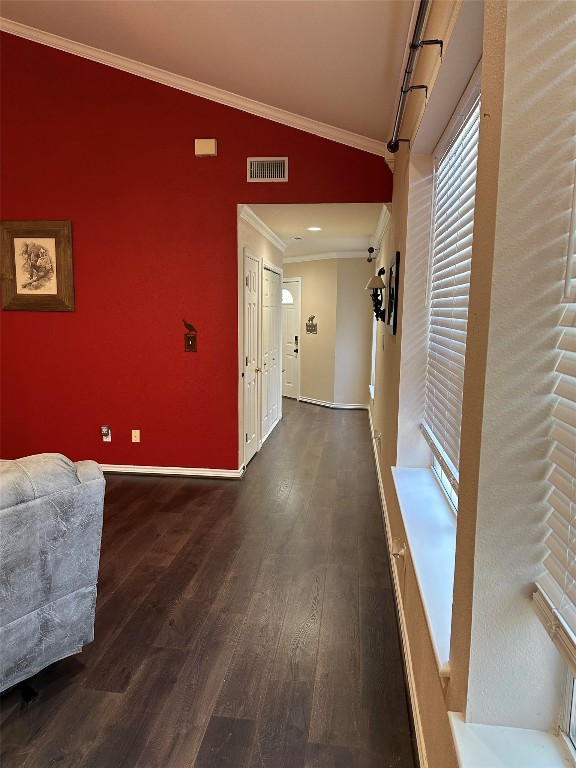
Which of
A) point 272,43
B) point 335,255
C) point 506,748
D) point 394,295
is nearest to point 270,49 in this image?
point 272,43

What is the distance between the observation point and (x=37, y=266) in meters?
4.48

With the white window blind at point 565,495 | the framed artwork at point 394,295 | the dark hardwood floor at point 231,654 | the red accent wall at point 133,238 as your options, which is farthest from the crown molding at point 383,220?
the white window blind at point 565,495

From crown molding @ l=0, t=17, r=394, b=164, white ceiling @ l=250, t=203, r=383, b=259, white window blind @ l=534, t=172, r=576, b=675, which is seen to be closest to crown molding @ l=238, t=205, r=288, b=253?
white ceiling @ l=250, t=203, r=383, b=259

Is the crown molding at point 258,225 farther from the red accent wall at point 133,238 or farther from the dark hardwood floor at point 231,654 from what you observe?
the dark hardwood floor at point 231,654

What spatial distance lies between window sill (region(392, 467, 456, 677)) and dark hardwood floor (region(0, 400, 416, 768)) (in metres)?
0.59

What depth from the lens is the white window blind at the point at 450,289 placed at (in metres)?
1.76

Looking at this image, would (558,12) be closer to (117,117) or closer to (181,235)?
(181,235)

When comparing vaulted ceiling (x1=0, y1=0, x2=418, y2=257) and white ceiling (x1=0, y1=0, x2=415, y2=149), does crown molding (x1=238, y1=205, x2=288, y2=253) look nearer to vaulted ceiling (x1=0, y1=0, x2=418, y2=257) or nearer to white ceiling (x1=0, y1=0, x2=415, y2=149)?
vaulted ceiling (x1=0, y1=0, x2=418, y2=257)

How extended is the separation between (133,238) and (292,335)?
15.1ft

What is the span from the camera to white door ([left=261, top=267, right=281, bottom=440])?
5.79 metres

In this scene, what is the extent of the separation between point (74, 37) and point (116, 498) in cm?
368

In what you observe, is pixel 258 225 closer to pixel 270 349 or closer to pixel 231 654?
pixel 270 349

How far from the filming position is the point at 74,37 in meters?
3.99

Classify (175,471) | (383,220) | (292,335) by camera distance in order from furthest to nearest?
(292,335) → (383,220) → (175,471)
